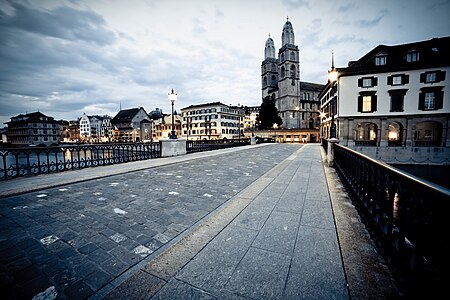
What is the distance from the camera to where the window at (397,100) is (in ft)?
87.1

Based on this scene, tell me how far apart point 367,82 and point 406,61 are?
583cm

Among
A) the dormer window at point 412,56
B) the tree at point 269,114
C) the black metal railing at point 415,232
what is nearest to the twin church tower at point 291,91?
the tree at point 269,114

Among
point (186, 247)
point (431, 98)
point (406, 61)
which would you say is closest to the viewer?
point (186, 247)

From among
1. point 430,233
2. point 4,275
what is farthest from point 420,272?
point 4,275

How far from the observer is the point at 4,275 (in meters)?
2.17

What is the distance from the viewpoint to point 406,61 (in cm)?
2669

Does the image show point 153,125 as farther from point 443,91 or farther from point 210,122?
point 443,91

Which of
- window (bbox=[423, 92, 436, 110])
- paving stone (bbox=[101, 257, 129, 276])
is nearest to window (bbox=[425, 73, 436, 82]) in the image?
window (bbox=[423, 92, 436, 110])

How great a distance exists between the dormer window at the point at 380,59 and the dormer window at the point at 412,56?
2938 mm

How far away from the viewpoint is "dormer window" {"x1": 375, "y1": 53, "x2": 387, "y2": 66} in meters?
27.2

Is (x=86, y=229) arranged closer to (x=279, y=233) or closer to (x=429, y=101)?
(x=279, y=233)

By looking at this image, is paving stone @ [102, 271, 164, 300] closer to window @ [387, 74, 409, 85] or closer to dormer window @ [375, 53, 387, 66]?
window @ [387, 74, 409, 85]

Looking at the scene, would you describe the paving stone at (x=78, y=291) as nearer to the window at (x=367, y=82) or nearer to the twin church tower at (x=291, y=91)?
the window at (x=367, y=82)

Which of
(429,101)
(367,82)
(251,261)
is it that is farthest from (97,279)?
(429,101)
